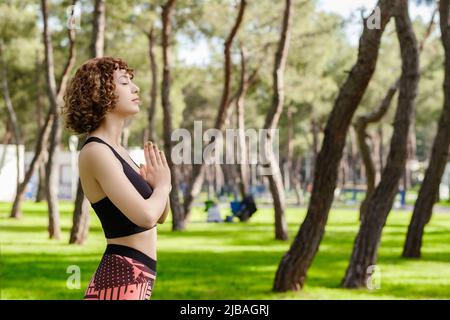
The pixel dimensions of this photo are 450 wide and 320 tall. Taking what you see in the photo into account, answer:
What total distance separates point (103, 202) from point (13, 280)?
11124 mm

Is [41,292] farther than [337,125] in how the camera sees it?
Yes

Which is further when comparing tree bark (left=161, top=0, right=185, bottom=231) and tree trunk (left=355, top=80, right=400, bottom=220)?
tree bark (left=161, top=0, right=185, bottom=231)

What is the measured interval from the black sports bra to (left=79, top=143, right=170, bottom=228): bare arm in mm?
47

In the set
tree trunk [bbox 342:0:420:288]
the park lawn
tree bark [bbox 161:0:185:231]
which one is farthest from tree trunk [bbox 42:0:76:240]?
tree trunk [bbox 342:0:420:288]

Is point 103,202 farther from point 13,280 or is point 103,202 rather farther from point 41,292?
point 13,280

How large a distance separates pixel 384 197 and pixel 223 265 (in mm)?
4067

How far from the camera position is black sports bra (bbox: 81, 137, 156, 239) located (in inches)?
122

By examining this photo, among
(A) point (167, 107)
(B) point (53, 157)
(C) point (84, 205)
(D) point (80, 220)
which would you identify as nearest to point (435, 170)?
(C) point (84, 205)

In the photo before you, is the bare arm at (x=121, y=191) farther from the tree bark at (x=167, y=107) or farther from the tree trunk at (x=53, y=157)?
the tree bark at (x=167, y=107)

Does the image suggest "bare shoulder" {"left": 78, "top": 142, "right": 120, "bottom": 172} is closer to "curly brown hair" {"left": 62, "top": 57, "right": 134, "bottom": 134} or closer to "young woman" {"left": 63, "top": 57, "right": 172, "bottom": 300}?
"young woman" {"left": 63, "top": 57, "right": 172, "bottom": 300}

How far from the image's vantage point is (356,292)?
12.5 metres

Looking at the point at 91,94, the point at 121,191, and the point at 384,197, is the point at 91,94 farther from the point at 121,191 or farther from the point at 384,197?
the point at 384,197

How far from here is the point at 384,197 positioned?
13266mm
